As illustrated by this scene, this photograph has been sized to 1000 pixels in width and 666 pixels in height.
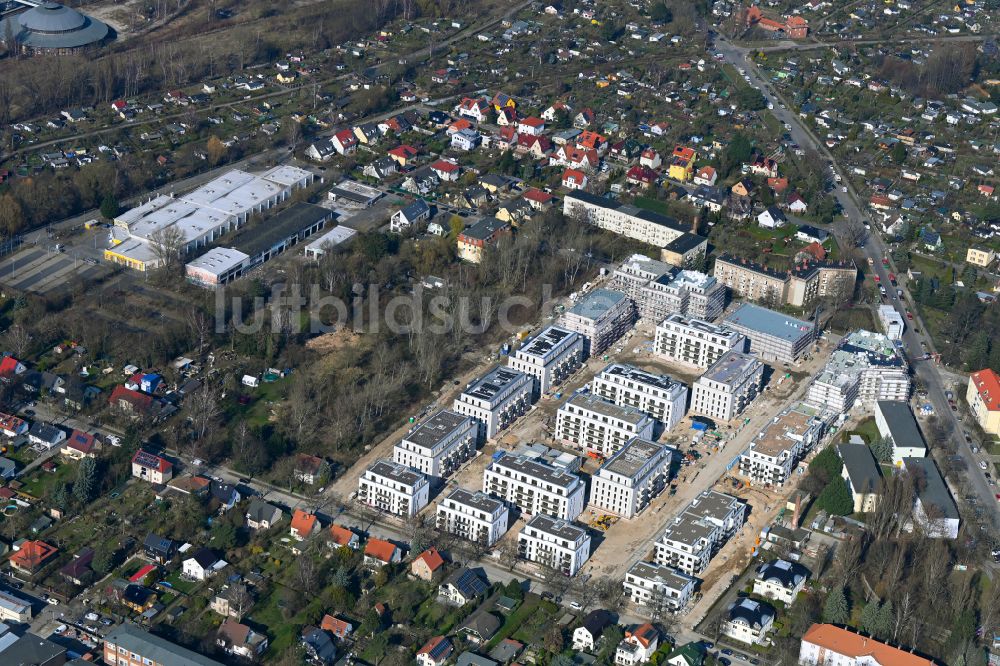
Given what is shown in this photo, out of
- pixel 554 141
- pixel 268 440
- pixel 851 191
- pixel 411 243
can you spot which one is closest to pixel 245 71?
pixel 554 141

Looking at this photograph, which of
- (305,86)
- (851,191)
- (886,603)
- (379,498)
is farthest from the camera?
(305,86)

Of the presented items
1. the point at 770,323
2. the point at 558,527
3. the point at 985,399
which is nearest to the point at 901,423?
the point at 985,399

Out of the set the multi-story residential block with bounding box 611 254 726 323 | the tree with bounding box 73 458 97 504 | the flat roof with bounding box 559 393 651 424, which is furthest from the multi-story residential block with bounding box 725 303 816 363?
the tree with bounding box 73 458 97 504

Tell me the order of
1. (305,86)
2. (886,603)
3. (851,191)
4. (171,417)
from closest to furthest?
1. (886,603)
2. (171,417)
3. (851,191)
4. (305,86)

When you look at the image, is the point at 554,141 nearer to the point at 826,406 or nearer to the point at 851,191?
the point at 851,191

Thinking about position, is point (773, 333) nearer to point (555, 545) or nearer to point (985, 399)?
point (985, 399)

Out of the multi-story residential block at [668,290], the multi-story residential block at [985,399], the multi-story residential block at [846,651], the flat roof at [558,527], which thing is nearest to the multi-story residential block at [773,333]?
the multi-story residential block at [668,290]

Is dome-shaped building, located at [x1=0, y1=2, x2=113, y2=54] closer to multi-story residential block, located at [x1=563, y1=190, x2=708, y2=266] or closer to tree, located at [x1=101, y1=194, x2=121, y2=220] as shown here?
tree, located at [x1=101, y1=194, x2=121, y2=220]
